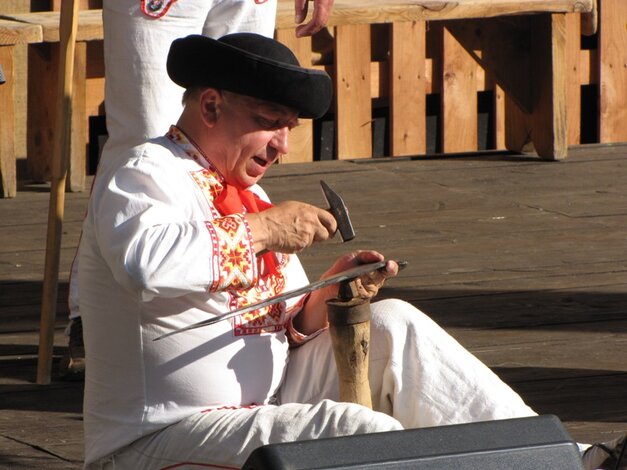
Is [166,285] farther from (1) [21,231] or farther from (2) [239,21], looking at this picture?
(1) [21,231]

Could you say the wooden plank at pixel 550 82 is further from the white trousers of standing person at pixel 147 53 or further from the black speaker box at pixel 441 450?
the black speaker box at pixel 441 450

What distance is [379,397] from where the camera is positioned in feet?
8.22

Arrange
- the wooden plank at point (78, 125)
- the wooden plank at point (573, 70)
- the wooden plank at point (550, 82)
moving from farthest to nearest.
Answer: the wooden plank at point (573, 70) → the wooden plank at point (550, 82) → the wooden plank at point (78, 125)

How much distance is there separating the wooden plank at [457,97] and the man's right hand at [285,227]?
4343 mm

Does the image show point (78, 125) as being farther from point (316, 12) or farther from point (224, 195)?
point (224, 195)

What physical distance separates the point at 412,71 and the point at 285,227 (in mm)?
4232

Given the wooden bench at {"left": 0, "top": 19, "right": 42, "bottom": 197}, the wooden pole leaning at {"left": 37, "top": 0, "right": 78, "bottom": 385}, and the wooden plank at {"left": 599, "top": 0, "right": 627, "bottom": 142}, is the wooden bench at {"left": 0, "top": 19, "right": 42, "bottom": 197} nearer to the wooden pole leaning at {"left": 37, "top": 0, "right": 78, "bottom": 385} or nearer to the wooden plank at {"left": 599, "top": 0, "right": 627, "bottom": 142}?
the wooden pole leaning at {"left": 37, "top": 0, "right": 78, "bottom": 385}

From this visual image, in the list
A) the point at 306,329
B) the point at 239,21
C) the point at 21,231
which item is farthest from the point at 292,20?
the point at 306,329

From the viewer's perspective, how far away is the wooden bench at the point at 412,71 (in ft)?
18.4

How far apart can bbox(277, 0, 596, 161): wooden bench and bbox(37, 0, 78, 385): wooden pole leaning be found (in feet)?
7.62

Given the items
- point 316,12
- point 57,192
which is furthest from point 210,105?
point 316,12

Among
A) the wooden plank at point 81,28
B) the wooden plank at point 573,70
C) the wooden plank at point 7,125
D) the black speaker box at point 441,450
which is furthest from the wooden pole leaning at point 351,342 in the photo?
the wooden plank at point 573,70

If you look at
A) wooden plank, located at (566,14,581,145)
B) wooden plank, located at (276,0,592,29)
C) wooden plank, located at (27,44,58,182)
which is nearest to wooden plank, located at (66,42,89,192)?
wooden plank, located at (27,44,58,182)

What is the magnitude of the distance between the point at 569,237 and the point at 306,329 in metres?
2.48
